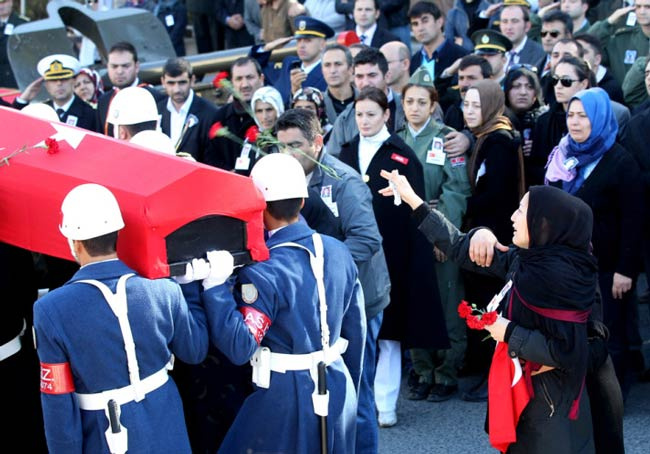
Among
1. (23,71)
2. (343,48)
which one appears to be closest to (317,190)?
(343,48)

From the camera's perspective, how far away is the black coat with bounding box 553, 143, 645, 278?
5.51 m

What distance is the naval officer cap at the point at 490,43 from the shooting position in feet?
24.8

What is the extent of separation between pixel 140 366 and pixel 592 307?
1.73 metres

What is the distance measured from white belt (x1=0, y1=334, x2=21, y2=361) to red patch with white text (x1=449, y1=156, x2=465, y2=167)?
9.18 feet

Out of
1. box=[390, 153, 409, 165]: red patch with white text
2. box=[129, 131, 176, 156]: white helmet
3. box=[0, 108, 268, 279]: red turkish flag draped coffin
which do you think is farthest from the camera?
box=[390, 153, 409, 165]: red patch with white text

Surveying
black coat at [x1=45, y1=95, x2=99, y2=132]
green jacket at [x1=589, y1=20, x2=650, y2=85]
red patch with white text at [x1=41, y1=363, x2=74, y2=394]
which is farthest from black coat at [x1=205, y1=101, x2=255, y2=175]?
red patch with white text at [x1=41, y1=363, x2=74, y2=394]

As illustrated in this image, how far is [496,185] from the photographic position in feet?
19.9

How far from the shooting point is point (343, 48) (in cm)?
722

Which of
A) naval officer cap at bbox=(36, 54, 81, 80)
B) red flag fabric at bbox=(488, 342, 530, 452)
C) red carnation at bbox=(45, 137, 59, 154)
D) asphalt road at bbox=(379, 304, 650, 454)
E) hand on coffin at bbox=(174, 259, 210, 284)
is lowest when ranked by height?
asphalt road at bbox=(379, 304, 650, 454)

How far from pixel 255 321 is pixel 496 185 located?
267 cm

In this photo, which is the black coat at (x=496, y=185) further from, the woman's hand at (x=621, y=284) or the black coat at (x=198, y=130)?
the black coat at (x=198, y=130)

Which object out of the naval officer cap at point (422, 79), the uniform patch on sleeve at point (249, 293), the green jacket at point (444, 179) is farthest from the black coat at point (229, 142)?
the uniform patch on sleeve at point (249, 293)

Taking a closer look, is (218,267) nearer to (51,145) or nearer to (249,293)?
(249,293)

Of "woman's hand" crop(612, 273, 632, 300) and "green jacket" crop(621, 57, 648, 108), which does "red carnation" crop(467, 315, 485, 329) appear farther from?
"green jacket" crop(621, 57, 648, 108)
